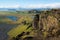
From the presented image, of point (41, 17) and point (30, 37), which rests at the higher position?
point (41, 17)

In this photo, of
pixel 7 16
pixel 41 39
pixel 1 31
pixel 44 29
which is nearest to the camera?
pixel 41 39

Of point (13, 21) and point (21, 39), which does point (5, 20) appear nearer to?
point (13, 21)

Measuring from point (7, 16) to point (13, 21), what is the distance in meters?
1.47

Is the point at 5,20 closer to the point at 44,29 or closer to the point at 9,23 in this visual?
the point at 9,23

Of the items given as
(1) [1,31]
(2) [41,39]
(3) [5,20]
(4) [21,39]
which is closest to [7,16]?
(3) [5,20]

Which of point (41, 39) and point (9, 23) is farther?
point (9, 23)

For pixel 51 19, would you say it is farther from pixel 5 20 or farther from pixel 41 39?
pixel 5 20

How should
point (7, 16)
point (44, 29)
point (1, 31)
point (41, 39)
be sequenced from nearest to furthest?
point (41, 39) → point (44, 29) → point (1, 31) → point (7, 16)

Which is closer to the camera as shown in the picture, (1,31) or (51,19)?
(51,19)

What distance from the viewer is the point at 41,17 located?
21.1 m

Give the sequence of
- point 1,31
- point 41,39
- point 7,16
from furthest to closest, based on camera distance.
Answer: point 7,16, point 1,31, point 41,39

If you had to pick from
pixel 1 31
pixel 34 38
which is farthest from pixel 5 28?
pixel 34 38

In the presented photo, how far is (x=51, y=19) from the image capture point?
19.6 meters

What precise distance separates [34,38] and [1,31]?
11253 millimetres
